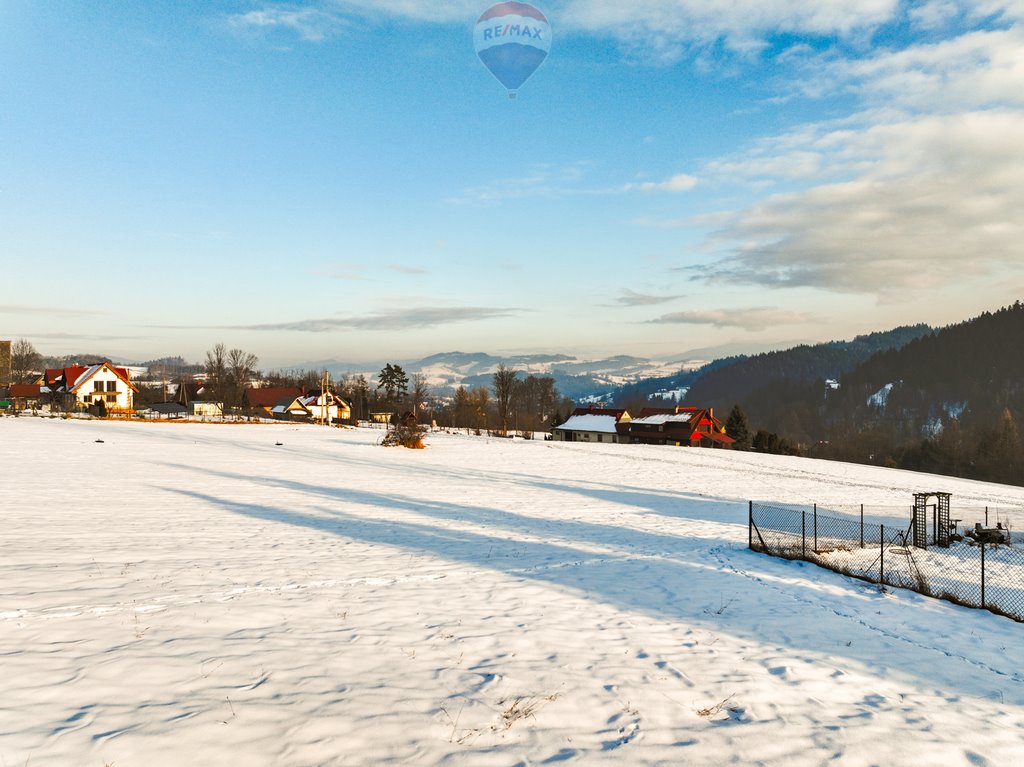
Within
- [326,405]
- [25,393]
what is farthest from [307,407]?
[25,393]

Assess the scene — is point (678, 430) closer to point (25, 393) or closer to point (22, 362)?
point (25, 393)

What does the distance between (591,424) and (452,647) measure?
8759 centimetres

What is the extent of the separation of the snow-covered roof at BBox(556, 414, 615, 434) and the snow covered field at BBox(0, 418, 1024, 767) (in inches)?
2819

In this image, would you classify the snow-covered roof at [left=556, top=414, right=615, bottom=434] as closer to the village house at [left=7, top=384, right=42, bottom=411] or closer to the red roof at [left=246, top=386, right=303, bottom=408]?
the red roof at [left=246, top=386, right=303, bottom=408]

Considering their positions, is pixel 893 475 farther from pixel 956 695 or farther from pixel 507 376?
pixel 507 376

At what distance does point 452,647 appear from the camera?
30.4 feet

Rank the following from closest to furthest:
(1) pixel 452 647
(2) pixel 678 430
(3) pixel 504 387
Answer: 1. (1) pixel 452 647
2. (2) pixel 678 430
3. (3) pixel 504 387

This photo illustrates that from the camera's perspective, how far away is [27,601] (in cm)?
982

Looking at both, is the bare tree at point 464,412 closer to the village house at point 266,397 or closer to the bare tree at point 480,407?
the bare tree at point 480,407

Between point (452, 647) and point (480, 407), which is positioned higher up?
Result: point (480, 407)

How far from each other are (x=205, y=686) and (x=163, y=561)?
7058 millimetres

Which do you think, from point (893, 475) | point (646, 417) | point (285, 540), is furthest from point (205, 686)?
point (646, 417)

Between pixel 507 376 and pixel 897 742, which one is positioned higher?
pixel 507 376

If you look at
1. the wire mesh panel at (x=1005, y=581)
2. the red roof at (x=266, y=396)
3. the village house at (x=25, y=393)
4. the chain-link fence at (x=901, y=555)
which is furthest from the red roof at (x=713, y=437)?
the village house at (x=25, y=393)
